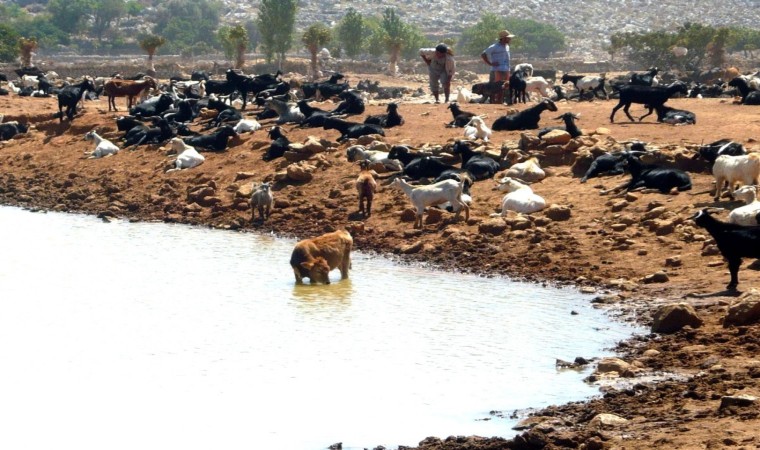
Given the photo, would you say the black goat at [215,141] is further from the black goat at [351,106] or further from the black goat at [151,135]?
the black goat at [351,106]

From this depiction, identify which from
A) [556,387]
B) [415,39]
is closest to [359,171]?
[556,387]

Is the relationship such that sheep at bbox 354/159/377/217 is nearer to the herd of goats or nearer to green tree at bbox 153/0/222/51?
the herd of goats

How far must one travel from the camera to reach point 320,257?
1523 centimetres

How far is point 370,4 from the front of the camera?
528ft

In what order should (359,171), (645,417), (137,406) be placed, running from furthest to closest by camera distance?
(359,171) < (137,406) < (645,417)

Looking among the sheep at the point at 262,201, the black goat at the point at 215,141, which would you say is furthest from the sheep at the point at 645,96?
the black goat at the point at 215,141

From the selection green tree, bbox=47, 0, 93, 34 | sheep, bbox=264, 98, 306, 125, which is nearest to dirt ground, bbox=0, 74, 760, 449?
sheep, bbox=264, 98, 306, 125

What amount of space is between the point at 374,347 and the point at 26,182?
15.1 metres

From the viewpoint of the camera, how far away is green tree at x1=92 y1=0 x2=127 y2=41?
12938 cm

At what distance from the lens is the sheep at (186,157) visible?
2375 centimetres

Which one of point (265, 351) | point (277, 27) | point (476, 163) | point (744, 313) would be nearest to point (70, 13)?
point (277, 27)

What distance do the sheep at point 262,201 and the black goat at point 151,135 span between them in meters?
6.41

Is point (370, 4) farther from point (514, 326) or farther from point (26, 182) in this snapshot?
point (514, 326)

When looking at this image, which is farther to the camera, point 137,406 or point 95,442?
Result: point 137,406
